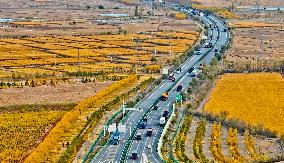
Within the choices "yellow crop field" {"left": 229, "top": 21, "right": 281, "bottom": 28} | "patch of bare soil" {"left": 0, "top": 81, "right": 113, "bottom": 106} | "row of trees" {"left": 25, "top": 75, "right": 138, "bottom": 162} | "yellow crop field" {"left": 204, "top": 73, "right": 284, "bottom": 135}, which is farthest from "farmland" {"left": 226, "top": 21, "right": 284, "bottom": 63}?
"patch of bare soil" {"left": 0, "top": 81, "right": 113, "bottom": 106}

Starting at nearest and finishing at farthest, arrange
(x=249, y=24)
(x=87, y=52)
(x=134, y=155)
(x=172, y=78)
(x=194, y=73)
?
1. (x=134, y=155)
2. (x=172, y=78)
3. (x=194, y=73)
4. (x=87, y=52)
5. (x=249, y=24)

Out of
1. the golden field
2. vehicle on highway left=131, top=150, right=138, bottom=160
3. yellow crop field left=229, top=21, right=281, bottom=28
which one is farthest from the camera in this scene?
yellow crop field left=229, top=21, right=281, bottom=28

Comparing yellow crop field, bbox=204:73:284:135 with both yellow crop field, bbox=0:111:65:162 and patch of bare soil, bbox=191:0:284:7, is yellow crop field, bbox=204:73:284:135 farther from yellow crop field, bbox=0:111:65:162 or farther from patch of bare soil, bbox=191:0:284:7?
patch of bare soil, bbox=191:0:284:7

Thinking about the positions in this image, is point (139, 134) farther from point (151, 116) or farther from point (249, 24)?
point (249, 24)

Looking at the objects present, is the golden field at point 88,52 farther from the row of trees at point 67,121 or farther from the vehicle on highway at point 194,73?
the row of trees at point 67,121

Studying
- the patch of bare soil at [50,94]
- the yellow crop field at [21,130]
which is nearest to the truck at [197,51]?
the patch of bare soil at [50,94]

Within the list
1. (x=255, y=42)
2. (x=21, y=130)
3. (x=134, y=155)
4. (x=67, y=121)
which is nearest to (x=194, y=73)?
(x=67, y=121)
